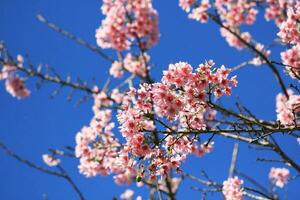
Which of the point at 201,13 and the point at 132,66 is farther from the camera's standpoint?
the point at 132,66

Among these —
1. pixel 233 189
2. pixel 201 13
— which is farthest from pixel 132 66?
pixel 233 189

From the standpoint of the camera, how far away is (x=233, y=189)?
5.13 metres

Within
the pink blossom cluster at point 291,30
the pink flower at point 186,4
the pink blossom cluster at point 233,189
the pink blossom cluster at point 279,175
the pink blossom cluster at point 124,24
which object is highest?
the pink blossom cluster at point 124,24

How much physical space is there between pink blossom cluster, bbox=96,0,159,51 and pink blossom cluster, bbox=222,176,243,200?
4.24 meters

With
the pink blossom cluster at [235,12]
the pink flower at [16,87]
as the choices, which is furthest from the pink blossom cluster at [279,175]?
the pink flower at [16,87]

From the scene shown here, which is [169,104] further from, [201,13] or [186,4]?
Result: [201,13]

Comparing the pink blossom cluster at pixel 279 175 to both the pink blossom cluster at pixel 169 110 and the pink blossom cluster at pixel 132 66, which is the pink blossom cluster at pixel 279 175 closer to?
the pink blossom cluster at pixel 132 66

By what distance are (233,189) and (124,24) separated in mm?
5053

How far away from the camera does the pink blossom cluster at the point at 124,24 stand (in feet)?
28.6

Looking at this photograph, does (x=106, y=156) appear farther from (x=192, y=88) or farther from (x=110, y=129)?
(x=192, y=88)

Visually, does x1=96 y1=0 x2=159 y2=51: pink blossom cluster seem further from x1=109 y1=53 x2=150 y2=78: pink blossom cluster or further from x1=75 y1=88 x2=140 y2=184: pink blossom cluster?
x1=75 y1=88 x2=140 y2=184: pink blossom cluster

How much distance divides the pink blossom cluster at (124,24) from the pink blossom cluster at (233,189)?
4240mm

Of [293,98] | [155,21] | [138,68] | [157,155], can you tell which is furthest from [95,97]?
[157,155]

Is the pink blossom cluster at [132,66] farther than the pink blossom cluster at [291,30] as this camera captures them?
Yes
